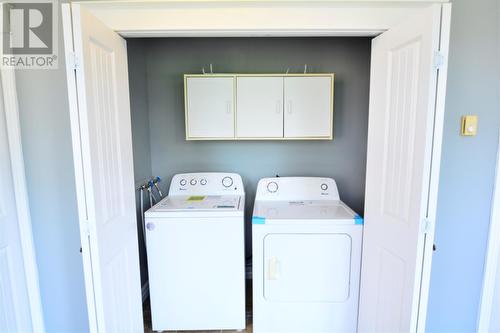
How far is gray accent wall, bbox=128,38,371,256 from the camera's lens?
2.29 metres

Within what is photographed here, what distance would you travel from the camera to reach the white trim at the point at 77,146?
103cm

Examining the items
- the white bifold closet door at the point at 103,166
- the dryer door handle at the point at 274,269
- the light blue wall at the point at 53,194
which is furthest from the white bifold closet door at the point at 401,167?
the light blue wall at the point at 53,194

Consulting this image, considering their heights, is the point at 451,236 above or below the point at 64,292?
above

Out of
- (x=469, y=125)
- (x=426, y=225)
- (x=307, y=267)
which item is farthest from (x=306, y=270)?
(x=469, y=125)

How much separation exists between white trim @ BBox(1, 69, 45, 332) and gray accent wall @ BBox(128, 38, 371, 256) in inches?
38.0

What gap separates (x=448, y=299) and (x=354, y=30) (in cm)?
164

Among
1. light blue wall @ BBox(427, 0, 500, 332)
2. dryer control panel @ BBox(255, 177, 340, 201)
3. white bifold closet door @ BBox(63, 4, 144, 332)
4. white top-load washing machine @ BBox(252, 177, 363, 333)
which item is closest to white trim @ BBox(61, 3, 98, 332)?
white bifold closet door @ BBox(63, 4, 144, 332)

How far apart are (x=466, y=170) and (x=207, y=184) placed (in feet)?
5.83

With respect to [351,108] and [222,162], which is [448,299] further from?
[222,162]

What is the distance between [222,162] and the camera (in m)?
2.43

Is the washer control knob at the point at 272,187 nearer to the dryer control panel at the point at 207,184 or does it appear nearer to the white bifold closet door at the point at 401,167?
the dryer control panel at the point at 207,184

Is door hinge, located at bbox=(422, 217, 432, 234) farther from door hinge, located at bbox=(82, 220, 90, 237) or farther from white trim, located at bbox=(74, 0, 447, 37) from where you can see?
door hinge, located at bbox=(82, 220, 90, 237)

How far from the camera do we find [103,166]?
123 cm

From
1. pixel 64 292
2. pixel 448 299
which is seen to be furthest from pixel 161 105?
pixel 448 299
